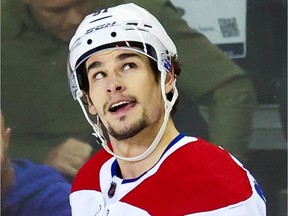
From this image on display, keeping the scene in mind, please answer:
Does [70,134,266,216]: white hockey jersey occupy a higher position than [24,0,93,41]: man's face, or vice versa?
[70,134,266,216]: white hockey jersey

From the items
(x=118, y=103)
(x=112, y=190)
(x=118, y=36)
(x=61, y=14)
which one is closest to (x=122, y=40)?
(x=118, y=36)

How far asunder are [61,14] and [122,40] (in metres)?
1.45

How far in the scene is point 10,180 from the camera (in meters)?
3.00

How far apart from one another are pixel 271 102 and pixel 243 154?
0.72ft

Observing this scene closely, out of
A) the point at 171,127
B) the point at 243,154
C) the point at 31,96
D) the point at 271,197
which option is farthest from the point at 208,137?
the point at 171,127

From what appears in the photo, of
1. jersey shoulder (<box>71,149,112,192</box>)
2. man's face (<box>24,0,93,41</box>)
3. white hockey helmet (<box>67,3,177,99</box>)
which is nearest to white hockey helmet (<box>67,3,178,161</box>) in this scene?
white hockey helmet (<box>67,3,177,99</box>)

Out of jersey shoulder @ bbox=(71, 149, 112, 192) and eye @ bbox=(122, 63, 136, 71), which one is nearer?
eye @ bbox=(122, 63, 136, 71)

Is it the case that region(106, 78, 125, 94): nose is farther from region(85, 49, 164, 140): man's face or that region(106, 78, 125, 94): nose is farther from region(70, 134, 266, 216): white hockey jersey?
region(70, 134, 266, 216): white hockey jersey

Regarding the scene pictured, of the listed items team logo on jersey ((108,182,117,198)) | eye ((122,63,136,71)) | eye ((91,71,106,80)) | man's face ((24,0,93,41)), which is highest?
eye ((122,63,136,71))

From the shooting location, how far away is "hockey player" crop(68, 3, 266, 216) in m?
1.38

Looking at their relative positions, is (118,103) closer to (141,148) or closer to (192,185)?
(141,148)

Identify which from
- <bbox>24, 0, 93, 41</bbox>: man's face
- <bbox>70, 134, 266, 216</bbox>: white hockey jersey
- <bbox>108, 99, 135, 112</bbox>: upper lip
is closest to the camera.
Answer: <bbox>70, 134, 266, 216</bbox>: white hockey jersey

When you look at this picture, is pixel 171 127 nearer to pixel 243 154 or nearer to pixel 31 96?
pixel 243 154

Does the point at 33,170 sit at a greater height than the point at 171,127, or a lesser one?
lesser
